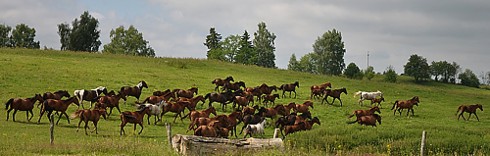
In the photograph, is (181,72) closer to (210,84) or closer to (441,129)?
(210,84)

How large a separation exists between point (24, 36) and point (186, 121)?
3351 inches

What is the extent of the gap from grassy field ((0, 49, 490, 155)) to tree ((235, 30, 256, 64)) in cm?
3793

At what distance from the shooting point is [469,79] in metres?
109

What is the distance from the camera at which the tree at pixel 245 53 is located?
316ft

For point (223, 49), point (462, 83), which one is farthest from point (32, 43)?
point (462, 83)

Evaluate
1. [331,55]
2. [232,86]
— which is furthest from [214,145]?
[331,55]

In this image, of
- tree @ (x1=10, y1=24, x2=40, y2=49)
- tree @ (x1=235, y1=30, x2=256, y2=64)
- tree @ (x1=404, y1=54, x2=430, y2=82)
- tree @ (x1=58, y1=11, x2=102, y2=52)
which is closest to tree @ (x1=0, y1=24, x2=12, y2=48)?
tree @ (x1=10, y1=24, x2=40, y2=49)

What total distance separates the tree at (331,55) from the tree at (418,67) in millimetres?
12605

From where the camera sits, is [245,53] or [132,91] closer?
[132,91]

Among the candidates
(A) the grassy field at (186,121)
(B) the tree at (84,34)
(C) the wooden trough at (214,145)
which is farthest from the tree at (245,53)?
(C) the wooden trough at (214,145)

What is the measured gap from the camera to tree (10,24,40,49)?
102125mm

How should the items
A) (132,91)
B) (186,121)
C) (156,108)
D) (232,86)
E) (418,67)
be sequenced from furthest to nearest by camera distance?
(418,67) → (232,86) → (132,91) → (186,121) → (156,108)

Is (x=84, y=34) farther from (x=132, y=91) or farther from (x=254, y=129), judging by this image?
(x=254, y=129)

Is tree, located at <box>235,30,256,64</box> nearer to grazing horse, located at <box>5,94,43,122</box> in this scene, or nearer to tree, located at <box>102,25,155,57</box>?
tree, located at <box>102,25,155,57</box>
